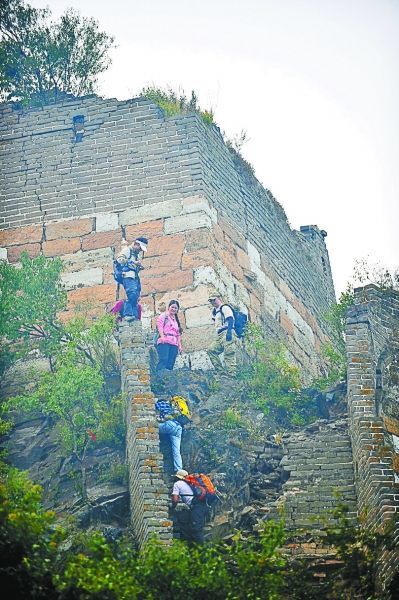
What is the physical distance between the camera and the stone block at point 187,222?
885 inches

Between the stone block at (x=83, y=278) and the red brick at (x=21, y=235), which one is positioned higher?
the red brick at (x=21, y=235)

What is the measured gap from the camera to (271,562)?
15.7 metres

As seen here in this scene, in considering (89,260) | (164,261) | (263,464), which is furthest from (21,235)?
(263,464)

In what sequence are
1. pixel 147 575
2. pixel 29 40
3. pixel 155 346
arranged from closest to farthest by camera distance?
pixel 147 575, pixel 155 346, pixel 29 40

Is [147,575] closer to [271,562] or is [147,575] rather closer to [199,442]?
[271,562]

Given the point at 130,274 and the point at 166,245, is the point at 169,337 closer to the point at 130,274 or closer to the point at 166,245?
the point at 130,274

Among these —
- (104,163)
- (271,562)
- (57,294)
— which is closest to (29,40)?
(104,163)

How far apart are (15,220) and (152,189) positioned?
2022 mm

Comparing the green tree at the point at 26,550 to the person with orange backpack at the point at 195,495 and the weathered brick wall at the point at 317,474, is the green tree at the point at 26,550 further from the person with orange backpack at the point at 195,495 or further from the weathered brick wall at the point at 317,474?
the weathered brick wall at the point at 317,474

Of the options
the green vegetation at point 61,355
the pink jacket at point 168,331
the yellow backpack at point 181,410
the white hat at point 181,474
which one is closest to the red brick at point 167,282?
the pink jacket at point 168,331

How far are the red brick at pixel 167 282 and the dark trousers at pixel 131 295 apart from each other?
3.05ft

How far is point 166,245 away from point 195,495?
5095 mm

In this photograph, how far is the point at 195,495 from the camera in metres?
18.2

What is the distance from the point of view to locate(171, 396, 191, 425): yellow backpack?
19.2 m
